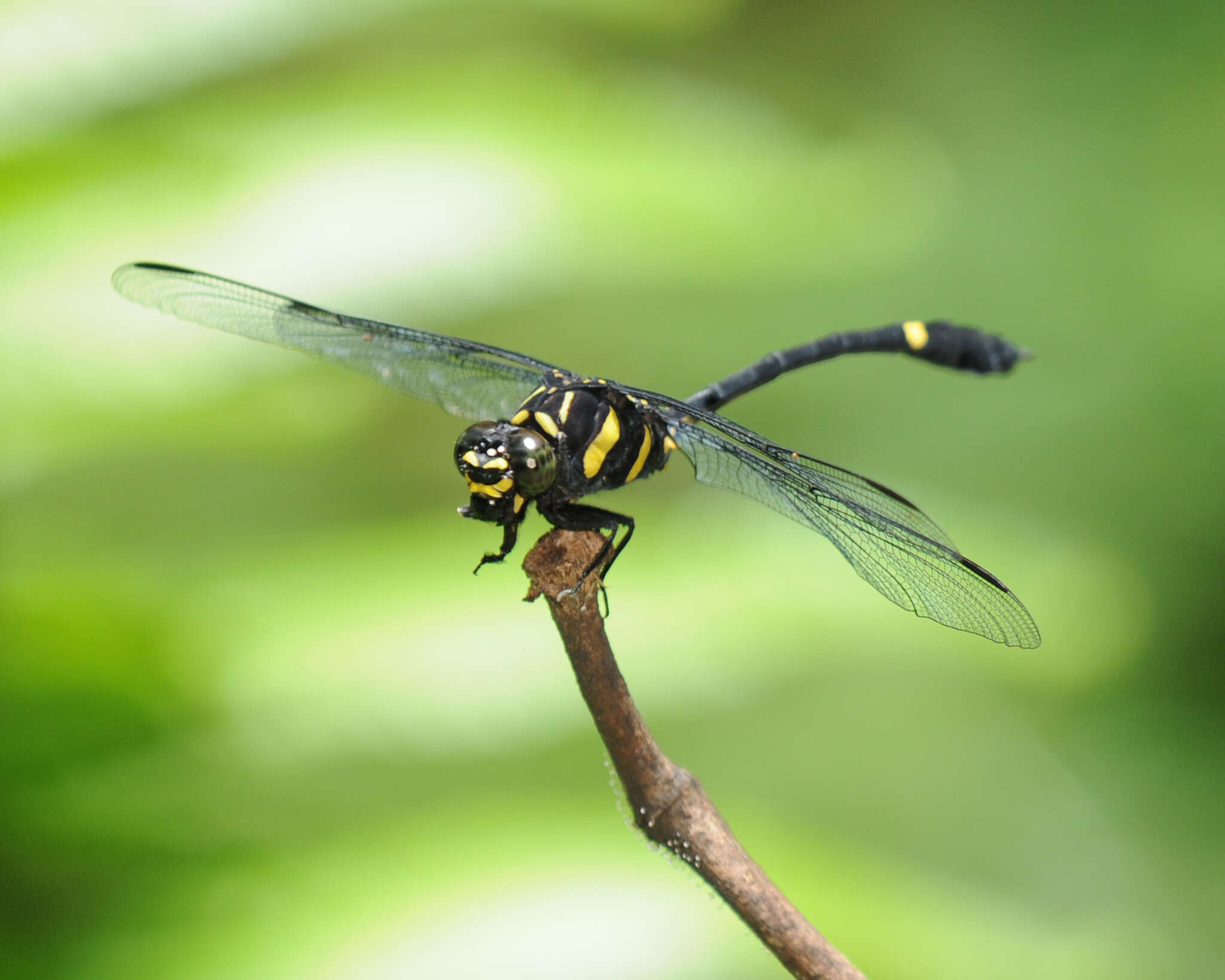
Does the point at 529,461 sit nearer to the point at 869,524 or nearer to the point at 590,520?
the point at 590,520

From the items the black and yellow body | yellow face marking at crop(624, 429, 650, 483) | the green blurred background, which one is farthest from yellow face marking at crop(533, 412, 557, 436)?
the green blurred background

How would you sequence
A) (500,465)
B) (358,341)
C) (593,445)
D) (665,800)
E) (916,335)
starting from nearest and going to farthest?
1. (665,800)
2. (500,465)
3. (593,445)
4. (358,341)
5. (916,335)

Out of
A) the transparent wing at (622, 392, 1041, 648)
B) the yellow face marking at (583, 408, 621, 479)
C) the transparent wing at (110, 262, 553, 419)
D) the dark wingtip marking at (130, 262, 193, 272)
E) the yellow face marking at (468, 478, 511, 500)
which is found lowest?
the transparent wing at (622, 392, 1041, 648)

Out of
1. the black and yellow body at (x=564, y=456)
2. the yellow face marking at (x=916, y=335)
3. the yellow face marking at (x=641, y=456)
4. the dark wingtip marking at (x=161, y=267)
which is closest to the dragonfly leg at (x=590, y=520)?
the black and yellow body at (x=564, y=456)

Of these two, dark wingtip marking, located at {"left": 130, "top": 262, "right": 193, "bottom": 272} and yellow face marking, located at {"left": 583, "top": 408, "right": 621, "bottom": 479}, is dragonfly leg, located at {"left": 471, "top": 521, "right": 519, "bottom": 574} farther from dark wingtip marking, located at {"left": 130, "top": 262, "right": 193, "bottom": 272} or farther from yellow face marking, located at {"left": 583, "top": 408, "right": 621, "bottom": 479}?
dark wingtip marking, located at {"left": 130, "top": 262, "right": 193, "bottom": 272}

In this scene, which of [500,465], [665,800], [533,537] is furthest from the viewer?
[533,537]

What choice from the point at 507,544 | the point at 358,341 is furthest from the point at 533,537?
the point at 507,544

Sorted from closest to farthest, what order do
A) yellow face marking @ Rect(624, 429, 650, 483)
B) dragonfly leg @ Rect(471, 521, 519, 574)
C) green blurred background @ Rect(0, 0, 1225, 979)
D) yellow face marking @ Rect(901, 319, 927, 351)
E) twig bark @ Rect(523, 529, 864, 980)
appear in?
1. twig bark @ Rect(523, 529, 864, 980)
2. dragonfly leg @ Rect(471, 521, 519, 574)
3. yellow face marking @ Rect(624, 429, 650, 483)
4. green blurred background @ Rect(0, 0, 1225, 979)
5. yellow face marking @ Rect(901, 319, 927, 351)

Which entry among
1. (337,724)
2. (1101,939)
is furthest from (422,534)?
(1101,939)

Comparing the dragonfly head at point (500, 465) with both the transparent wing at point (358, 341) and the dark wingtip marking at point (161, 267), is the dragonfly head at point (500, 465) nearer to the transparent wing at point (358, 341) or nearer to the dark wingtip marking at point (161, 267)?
the transparent wing at point (358, 341)
